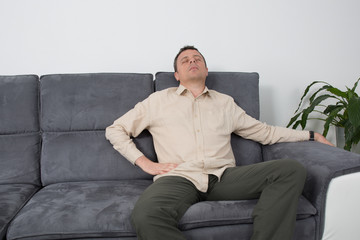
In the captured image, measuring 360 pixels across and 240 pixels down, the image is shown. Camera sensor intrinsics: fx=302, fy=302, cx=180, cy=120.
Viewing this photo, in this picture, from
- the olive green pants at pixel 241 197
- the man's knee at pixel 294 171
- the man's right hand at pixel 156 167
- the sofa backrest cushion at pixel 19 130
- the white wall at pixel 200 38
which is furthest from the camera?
the white wall at pixel 200 38

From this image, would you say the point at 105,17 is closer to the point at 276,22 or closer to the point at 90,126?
the point at 90,126

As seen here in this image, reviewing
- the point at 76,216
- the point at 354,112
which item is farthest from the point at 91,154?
the point at 354,112

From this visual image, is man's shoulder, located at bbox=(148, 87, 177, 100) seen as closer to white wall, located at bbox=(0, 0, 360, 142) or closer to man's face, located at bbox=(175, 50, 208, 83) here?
man's face, located at bbox=(175, 50, 208, 83)

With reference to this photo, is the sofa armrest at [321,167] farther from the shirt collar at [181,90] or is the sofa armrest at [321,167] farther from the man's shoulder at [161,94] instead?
the man's shoulder at [161,94]

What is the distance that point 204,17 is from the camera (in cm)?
227

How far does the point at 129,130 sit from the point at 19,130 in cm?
68

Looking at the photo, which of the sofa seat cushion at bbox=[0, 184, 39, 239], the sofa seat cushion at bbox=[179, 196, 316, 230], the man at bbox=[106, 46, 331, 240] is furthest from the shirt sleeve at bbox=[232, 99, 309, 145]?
the sofa seat cushion at bbox=[0, 184, 39, 239]

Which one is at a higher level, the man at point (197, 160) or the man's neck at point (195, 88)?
the man's neck at point (195, 88)

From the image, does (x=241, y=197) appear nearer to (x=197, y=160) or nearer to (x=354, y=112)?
(x=197, y=160)

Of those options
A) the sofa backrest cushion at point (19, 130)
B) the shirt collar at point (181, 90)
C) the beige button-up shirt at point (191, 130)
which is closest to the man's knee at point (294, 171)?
the beige button-up shirt at point (191, 130)

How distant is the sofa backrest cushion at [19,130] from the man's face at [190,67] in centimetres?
88

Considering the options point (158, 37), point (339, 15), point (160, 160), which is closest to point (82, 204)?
point (160, 160)

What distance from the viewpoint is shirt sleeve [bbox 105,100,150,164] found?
1.59 meters

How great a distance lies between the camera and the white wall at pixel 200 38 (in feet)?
7.08
